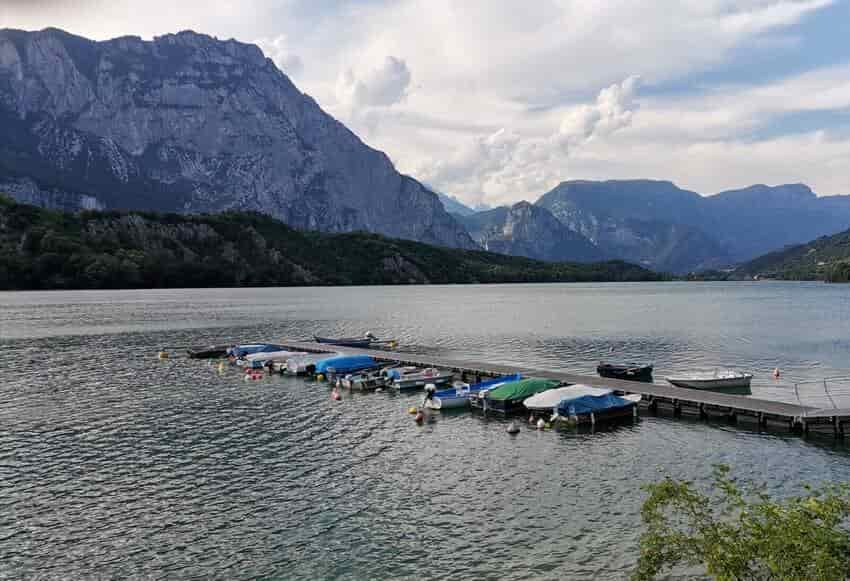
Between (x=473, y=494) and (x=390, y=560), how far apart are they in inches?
343

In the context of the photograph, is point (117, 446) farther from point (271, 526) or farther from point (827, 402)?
point (827, 402)

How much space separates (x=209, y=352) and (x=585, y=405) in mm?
61512

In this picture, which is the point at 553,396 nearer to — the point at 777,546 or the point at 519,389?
the point at 519,389

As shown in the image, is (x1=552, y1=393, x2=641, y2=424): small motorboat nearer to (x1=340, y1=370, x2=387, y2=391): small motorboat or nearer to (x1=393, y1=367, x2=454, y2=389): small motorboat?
(x1=393, y1=367, x2=454, y2=389): small motorboat

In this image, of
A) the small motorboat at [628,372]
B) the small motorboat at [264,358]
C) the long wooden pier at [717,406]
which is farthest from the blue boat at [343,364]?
the small motorboat at [628,372]

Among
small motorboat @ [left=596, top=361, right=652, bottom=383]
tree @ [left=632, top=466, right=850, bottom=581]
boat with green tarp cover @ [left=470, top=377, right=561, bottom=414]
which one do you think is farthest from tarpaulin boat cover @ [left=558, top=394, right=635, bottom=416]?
tree @ [left=632, top=466, right=850, bottom=581]

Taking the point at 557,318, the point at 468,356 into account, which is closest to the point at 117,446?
the point at 468,356

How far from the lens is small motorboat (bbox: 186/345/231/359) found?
92.1 metres

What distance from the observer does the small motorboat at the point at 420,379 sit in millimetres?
67500

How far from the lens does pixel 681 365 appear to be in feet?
267

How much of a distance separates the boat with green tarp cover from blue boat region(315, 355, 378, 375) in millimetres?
21958

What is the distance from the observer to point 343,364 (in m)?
75.8

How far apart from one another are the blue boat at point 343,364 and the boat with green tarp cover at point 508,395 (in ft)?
72.0

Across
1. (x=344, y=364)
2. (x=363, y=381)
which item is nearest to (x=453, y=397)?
(x=363, y=381)
